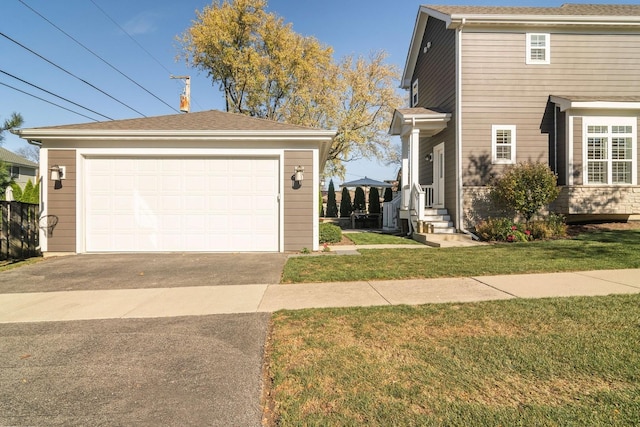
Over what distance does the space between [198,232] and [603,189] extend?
1159 cm

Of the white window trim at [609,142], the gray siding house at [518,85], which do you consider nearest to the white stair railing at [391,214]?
the gray siding house at [518,85]

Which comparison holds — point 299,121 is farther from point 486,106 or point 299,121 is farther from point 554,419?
point 554,419

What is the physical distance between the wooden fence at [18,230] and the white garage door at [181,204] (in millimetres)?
1168

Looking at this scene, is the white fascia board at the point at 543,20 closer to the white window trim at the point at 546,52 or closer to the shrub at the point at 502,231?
the white window trim at the point at 546,52

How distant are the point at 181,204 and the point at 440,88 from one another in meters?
9.81

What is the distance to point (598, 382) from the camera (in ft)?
7.66

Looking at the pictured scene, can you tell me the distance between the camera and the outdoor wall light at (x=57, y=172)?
27.1 ft

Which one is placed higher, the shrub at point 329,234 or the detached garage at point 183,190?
the detached garage at point 183,190

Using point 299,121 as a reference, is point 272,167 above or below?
below

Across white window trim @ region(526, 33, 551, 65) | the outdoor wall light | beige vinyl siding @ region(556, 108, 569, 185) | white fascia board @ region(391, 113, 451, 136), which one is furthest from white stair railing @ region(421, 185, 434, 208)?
the outdoor wall light

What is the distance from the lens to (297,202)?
8617mm

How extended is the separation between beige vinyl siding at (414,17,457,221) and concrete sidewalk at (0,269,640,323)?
21.3 ft

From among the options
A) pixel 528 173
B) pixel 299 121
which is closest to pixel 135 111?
pixel 299 121

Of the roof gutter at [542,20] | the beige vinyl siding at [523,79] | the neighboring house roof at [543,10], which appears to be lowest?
the beige vinyl siding at [523,79]
